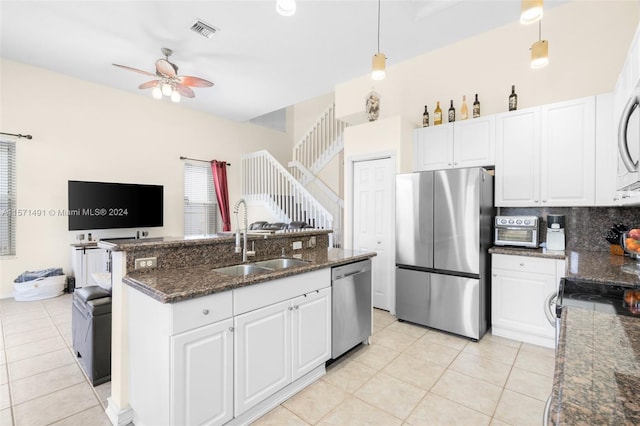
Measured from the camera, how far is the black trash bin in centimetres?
230

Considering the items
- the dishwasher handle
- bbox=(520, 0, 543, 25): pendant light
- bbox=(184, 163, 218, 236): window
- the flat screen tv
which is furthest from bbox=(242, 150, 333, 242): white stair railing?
bbox=(520, 0, 543, 25): pendant light

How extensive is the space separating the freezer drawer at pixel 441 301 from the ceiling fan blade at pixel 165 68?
3.85 metres

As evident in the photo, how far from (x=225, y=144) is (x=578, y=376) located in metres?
7.40

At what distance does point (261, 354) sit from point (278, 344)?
154 mm

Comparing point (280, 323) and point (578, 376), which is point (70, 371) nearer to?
point (280, 323)

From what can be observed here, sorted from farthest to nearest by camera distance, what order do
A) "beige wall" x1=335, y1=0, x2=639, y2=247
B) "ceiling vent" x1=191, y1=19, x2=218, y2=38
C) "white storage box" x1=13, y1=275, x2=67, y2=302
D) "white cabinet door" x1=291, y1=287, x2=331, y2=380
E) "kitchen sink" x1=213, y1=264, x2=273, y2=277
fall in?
"white storage box" x1=13, y1=275, x2=67, y2=302, "ceiling vent" x1=191, y1=19, x2=218, y2=38, "beige wall" x1=335, y1=0, x2=639, y2=247, "kitchen sink" x1=213, y1=264, x2=273, y2=277, "white cabinet door" x1=291, y1=287, x2=331, y2=380

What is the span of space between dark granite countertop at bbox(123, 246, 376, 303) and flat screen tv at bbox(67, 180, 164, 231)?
4067mm

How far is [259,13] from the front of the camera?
3.46m

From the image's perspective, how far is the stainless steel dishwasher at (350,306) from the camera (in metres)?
2.60

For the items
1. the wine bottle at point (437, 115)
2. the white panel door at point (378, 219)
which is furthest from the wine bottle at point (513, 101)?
the white panel door at point (378, 219)

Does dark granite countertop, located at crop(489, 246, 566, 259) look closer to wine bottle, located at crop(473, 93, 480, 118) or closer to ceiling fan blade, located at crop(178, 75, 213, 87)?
wine bottle, located at crop(473, 93, 480, 118)

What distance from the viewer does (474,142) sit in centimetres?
353

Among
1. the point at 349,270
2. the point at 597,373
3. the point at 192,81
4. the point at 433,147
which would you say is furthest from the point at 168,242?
the point at 433,147

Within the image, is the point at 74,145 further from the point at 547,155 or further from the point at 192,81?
the point at 547,155
